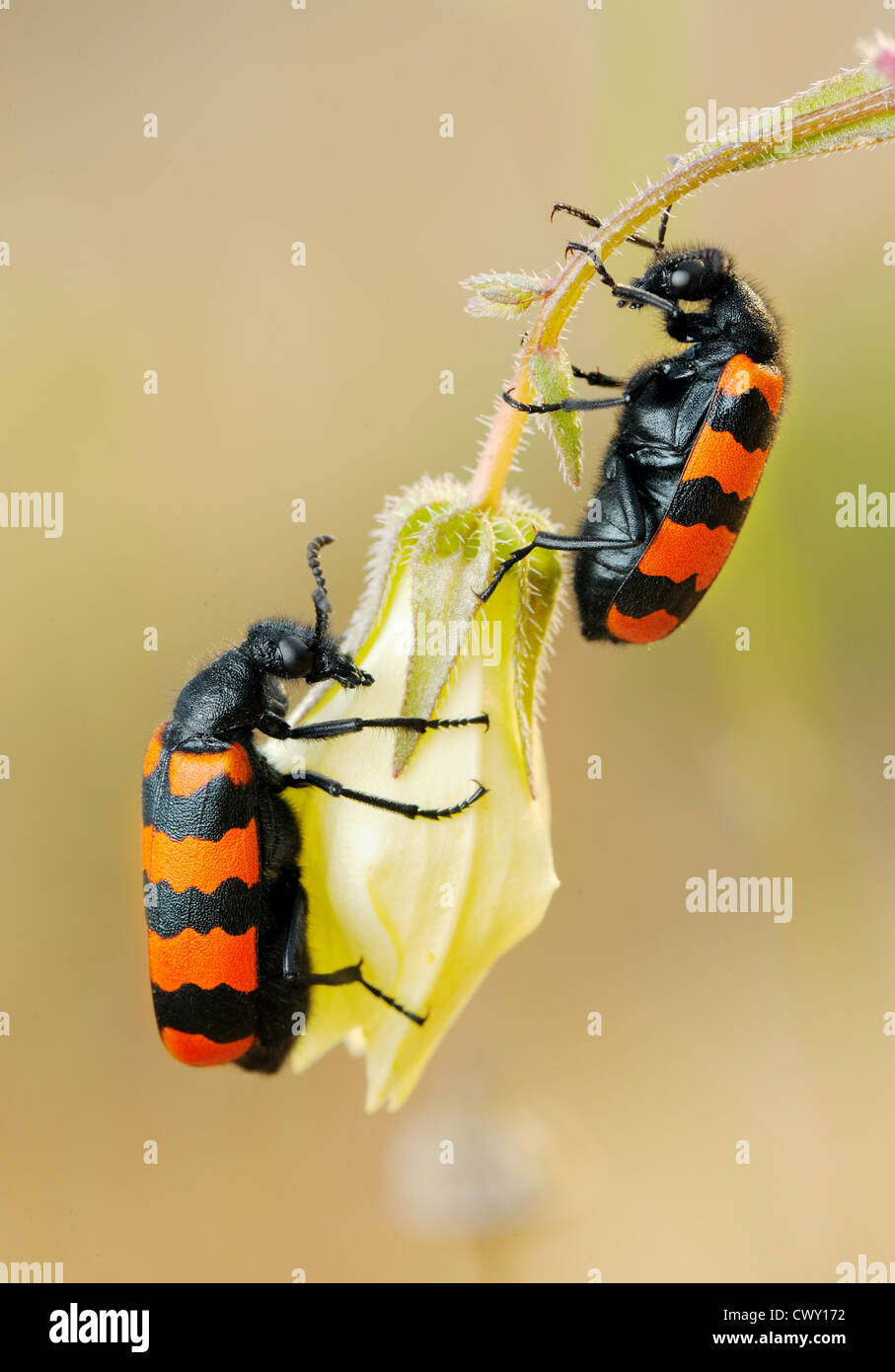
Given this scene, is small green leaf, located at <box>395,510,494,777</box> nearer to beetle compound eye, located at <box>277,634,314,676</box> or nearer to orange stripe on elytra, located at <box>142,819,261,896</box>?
beetle compound eye, located at <box>277,634,314,676</box>

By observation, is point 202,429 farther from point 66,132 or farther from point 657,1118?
point 657,1118

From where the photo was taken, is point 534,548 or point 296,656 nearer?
point 534,548

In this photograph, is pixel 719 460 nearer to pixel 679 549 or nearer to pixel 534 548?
pixel 679 549

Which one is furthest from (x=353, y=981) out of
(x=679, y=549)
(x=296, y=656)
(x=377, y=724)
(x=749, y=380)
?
(x=749, y=380)

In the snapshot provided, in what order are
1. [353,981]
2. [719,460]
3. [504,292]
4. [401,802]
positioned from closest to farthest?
1. [504,292]
2. [401,802]
3. [353,981]
4. [719,460]

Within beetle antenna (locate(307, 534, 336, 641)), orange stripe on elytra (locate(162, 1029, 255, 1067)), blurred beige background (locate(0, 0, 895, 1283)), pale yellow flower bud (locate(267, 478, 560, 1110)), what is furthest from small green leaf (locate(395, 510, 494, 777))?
blurred beige background (locate(0, 0, 895, 1283))

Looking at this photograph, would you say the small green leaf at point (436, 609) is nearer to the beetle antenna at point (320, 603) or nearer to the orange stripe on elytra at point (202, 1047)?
the beetle antenna at point (320, 603)
